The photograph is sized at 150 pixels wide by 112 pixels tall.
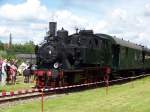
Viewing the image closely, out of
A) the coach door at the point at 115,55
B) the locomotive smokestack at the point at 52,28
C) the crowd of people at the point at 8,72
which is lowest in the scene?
the crowd of people at the point at 8,72

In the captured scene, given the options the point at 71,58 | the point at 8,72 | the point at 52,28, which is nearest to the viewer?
the point at 71,58

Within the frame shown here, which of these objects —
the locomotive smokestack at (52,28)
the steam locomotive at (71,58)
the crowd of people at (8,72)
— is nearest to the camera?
the steam locomotive at (71,58)

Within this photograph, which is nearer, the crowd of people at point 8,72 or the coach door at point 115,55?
the crowd of people at point 8,72

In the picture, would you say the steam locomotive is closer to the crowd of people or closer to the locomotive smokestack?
the locomotive smokestack

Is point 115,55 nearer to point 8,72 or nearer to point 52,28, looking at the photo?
point 52,28

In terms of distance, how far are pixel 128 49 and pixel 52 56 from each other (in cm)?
1141

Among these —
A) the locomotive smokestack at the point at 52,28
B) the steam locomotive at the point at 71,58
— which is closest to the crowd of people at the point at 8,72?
the steam locomotive at the point at 71,58

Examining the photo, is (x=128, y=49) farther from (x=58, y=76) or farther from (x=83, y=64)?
(x=58, y=76)

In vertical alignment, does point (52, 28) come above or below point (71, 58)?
above

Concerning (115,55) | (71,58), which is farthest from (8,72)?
(115,55)

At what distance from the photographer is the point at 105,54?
30094 millimetres

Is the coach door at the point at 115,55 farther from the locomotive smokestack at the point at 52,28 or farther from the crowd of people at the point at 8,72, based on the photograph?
the crowd of people at the point at 8,72

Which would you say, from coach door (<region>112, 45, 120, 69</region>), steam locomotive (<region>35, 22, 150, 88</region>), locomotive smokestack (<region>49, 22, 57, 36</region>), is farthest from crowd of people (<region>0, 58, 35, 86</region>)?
coach door (<region>112, 45, 120, 69</region>)

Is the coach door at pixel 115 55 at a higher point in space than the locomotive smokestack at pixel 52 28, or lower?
lower
